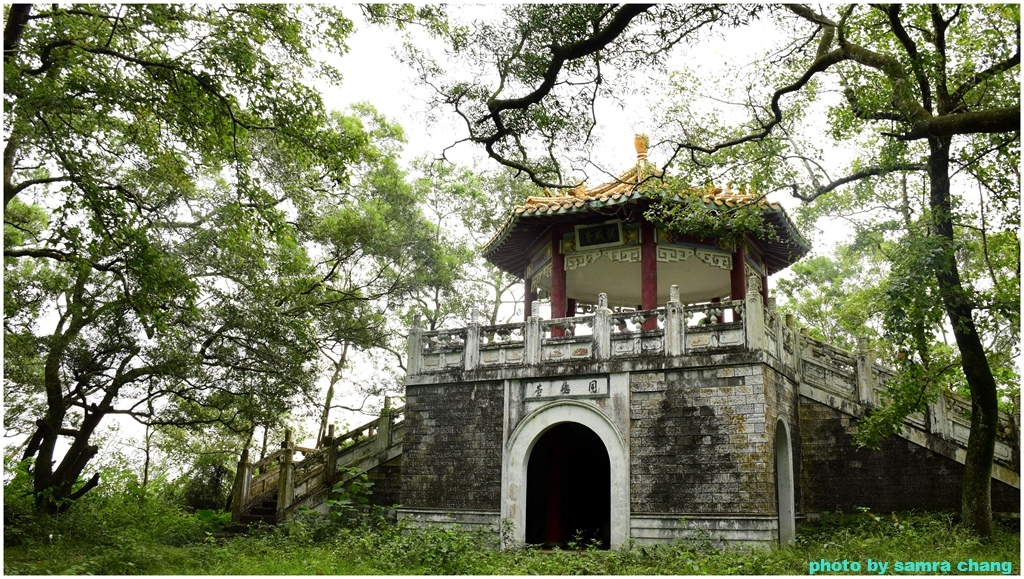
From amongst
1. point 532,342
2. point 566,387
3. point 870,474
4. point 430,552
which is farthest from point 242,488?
point 870,474

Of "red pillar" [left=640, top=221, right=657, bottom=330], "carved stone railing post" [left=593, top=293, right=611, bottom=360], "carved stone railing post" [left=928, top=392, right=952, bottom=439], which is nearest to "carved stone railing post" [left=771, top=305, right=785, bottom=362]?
"red pillar" [left=640, top=221, right=657, bottom=330]

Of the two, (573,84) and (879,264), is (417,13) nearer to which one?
(573,84)

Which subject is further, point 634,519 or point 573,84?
point 634,519

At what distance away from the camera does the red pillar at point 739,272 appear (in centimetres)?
1234

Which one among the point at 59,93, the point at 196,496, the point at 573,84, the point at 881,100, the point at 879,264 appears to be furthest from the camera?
the point at 879,264

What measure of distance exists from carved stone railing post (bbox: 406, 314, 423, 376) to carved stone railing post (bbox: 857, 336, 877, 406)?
6372 mm

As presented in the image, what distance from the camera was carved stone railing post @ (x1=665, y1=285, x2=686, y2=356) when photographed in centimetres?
1055

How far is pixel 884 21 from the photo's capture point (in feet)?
27.3

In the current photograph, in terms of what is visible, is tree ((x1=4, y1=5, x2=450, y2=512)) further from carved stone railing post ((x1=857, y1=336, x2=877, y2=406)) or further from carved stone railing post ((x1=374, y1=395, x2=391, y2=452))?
carved stone railing post ((x1=857, y1=336, x2=877, y2=406))

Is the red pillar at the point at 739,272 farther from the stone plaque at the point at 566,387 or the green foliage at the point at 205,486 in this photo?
the green foliage at the point at 205,486

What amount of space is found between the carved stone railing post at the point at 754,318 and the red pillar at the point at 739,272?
6.42ft

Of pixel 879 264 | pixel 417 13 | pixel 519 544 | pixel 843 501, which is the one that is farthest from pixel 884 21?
pixel 879 264

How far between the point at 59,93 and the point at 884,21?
27.0 ft

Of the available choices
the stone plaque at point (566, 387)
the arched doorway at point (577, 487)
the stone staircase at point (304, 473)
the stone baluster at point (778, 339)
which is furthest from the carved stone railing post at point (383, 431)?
the stone baluster at point (778, 339)
